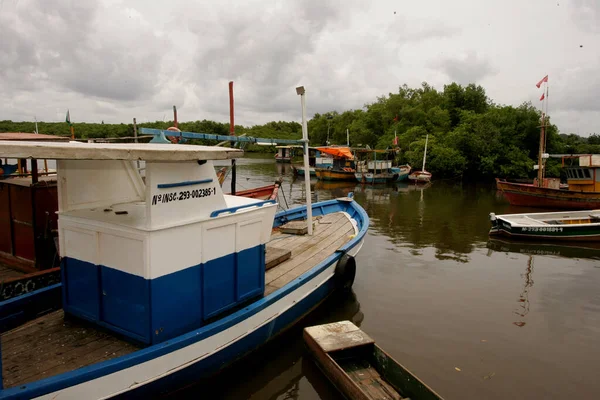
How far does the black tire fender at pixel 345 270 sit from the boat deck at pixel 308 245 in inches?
14.3

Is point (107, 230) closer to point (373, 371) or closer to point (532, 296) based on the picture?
point (373, 371)

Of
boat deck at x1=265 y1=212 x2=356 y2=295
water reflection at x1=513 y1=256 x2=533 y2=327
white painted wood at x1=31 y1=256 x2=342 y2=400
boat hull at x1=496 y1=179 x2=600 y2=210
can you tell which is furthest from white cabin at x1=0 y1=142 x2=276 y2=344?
boat hull at x1=496 y1=179 x2=600 y2=210

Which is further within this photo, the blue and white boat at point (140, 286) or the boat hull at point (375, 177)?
the boat hull at point (375, 177)

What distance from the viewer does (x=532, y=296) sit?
955 centimetres

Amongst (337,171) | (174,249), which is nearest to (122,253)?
(174,249)

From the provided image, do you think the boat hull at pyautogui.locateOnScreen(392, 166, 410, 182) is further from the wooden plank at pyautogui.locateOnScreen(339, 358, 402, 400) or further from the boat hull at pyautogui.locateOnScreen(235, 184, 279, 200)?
the wooden plank at pyautogui.locateOnScreen(339, 358, 402, 400)

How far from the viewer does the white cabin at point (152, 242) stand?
444 cm

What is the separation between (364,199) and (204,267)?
23388 millimetres

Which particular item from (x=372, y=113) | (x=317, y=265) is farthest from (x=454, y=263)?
(x=372, y=113)

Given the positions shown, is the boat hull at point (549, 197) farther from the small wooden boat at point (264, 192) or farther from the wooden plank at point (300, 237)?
the wooden plank at point (300, 237)

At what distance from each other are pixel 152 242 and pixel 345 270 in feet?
16.3

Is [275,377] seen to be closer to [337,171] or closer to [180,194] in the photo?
[180,194]

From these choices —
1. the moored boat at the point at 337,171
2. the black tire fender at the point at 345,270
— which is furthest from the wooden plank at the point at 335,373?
the moored boat at the point at 337,171

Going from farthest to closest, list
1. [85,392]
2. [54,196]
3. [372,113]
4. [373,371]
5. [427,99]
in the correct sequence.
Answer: [372,113], [427,99], [54,196], [373,371], [85,392]
